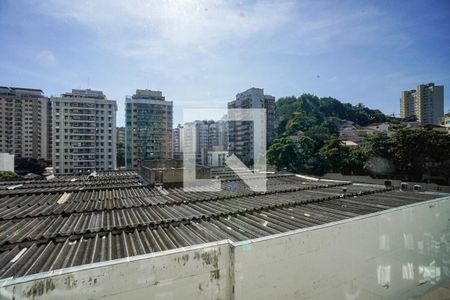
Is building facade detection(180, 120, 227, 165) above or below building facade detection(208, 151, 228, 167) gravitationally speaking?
above

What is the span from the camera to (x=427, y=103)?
217 ft

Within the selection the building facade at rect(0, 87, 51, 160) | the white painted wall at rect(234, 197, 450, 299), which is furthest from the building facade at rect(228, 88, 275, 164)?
the white painted wall at rect(234, 197, 450, 299)

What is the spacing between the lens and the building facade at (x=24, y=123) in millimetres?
49188

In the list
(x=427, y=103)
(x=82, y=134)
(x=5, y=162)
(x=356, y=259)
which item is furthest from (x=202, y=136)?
(x=427, y=103)

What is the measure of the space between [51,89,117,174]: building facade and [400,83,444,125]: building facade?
74122 mm

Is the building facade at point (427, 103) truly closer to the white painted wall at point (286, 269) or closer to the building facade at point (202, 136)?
the building facade at point (202, 136)

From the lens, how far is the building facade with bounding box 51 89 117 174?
41.6 m

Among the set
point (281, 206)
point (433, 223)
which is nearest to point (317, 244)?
point (281, 206)

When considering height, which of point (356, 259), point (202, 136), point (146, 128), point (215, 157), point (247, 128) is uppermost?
point (247, 128)

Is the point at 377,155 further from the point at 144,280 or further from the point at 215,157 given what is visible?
the point at 215,157

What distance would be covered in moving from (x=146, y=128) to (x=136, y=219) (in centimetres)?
4595

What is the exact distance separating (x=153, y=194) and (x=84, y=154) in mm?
A: 42193
